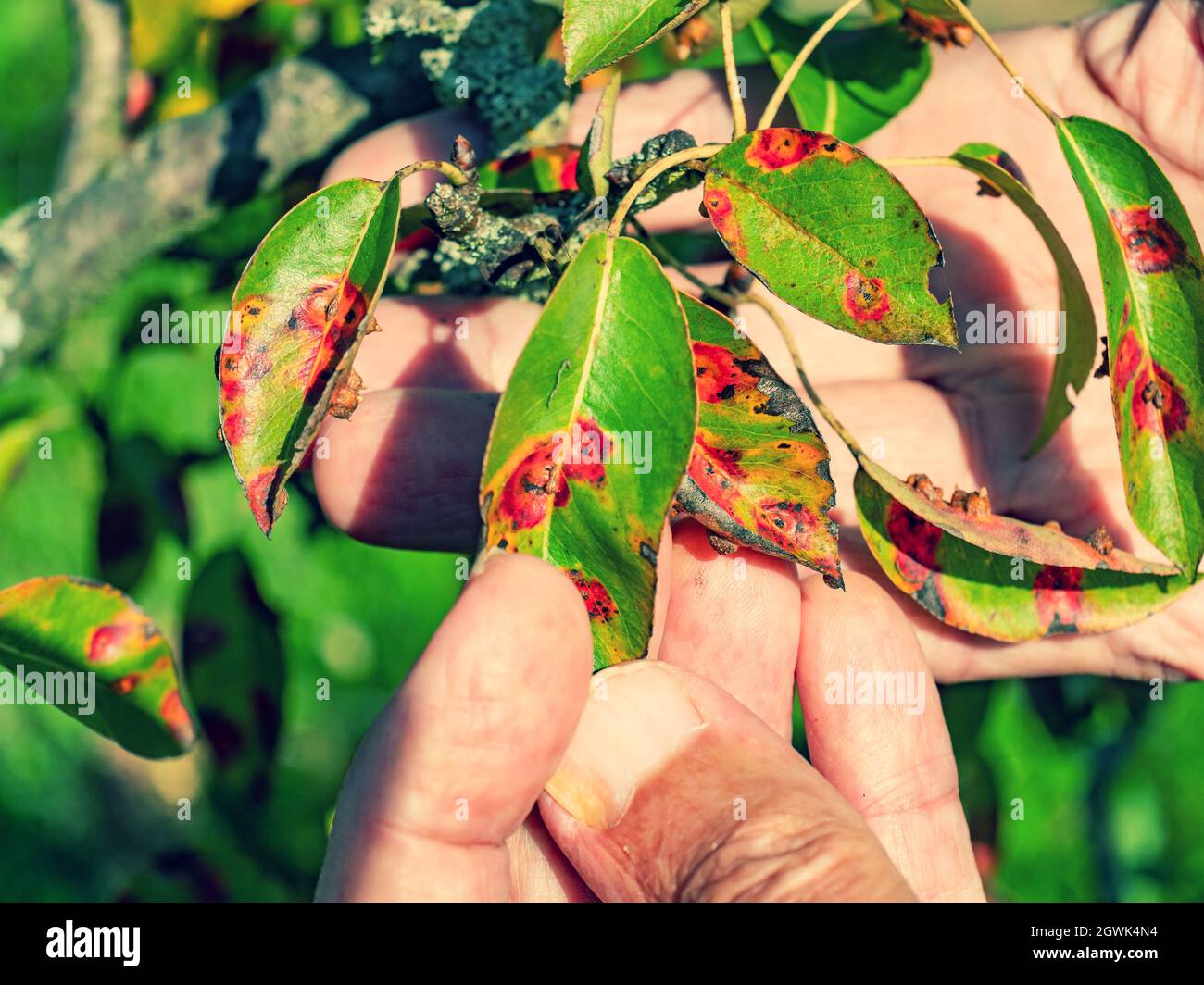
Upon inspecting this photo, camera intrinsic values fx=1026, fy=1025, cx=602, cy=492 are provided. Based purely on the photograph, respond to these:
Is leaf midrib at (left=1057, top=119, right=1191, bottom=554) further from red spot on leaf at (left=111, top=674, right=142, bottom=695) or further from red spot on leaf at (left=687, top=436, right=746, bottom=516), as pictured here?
red spot on leaf at (left=111, top=674, right=142, bottom=695)

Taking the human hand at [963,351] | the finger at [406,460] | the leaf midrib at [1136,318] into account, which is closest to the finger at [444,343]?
the human hand at [963,351]

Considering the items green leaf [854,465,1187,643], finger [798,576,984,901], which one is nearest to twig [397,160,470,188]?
green leaf [854,465,1187,643]

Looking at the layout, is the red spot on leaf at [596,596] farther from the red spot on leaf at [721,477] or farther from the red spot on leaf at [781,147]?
the red spot on leaf at [781,147]

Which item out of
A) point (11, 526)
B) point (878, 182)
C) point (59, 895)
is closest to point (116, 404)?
point (11, 526)

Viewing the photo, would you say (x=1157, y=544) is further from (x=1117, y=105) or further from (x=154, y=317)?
(x=154, y=317)

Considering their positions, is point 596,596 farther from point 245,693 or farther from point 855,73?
point 245,693

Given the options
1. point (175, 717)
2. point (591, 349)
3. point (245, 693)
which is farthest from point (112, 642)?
point (591, 349)
